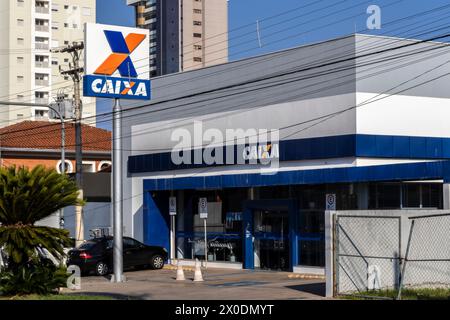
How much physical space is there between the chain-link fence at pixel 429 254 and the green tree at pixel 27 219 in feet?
28.0

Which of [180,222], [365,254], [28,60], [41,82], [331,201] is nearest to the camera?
[365,254]

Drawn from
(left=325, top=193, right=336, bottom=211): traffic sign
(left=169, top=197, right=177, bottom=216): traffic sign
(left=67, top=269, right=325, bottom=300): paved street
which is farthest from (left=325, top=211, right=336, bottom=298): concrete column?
(left=169, top=197, right=177, bottom=216): traffic sign

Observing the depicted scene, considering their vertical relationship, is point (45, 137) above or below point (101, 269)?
above

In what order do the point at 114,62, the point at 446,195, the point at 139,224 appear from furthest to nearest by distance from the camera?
the point at 139,224 < the point at 114,62 < the point at 446,195

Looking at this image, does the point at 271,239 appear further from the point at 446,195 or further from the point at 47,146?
the point at 47,146

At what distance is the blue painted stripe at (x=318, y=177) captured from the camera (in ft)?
90.8

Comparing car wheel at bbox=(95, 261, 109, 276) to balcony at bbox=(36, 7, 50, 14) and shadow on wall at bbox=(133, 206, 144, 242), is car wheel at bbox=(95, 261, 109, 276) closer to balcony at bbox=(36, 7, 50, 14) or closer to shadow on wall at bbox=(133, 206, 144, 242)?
shadow on wall at bbox=(133, 206, 144, 242)

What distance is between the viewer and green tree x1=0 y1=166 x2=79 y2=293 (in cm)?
2127

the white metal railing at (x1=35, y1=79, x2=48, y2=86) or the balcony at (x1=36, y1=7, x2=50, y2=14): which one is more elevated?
the balcony at (x1=36, y1=7, x2=50, y2=14)

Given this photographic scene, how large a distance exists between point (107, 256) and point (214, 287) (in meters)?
9.01

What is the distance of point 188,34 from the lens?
428ft

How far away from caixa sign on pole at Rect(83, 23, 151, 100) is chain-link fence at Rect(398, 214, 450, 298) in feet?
43.9

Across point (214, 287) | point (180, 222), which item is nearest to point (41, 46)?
point (180, 222)
